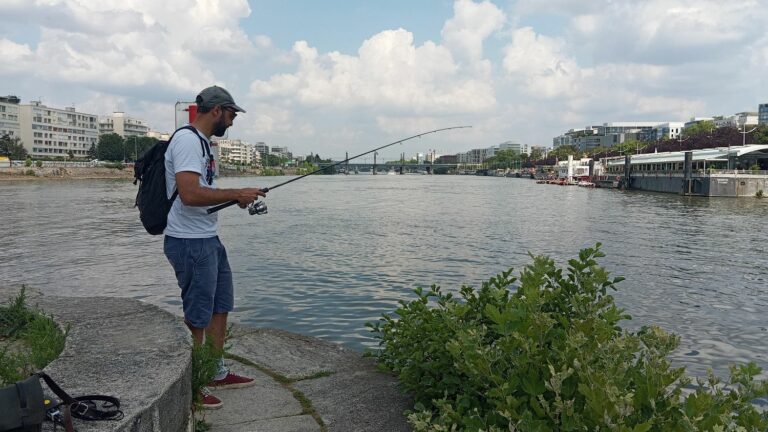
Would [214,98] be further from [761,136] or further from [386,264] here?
[761,136]

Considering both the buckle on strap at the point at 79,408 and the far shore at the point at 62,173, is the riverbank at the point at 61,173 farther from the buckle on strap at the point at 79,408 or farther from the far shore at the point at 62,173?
the buckle on strap at the point at 79,408

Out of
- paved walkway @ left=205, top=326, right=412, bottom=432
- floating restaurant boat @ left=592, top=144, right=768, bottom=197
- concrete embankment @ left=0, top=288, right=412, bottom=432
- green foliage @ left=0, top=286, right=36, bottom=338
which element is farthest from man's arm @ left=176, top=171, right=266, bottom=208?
floating restaurant boat @ left=592, top=144, right=768, bottom=197

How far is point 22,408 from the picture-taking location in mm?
2199

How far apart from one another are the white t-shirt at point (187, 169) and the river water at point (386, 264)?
4.67 m

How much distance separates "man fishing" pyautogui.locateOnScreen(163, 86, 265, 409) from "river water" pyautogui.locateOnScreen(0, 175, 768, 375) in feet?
14.6

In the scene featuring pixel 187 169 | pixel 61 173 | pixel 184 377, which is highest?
pixel 187 169

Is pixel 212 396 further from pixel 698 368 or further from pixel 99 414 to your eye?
pixel 698 368

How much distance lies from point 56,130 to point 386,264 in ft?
582

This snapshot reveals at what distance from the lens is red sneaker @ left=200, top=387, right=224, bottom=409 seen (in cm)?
426

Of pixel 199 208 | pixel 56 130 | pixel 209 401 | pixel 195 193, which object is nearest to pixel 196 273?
pixel 199 208

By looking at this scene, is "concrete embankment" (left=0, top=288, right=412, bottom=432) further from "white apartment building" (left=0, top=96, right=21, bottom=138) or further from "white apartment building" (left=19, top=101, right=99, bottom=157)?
"white apartment building" (left=19, top=101, right=99, bottom=157)

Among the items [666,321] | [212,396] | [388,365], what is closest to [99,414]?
[212,396]

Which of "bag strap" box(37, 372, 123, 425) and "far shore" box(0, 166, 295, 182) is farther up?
"far shore" box(0, 166, 295, 182)

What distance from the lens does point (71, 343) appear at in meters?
3.88
